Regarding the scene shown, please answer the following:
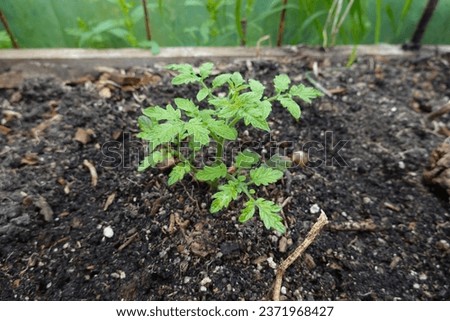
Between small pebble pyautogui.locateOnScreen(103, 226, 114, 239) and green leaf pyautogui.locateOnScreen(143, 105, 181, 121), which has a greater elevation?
green leaf pyautogui.locateOnScreen(143, 105, 181, 121)

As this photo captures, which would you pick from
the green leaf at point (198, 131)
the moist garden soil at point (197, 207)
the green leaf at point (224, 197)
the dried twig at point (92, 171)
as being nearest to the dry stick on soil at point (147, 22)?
the moist garden soil at point (197, 207)

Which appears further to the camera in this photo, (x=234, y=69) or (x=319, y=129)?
(x=234, y=69)

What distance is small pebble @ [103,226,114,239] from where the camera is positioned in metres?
1.34

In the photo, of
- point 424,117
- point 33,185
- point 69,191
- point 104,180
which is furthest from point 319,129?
point 33,185

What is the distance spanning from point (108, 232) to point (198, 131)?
1.94 feet

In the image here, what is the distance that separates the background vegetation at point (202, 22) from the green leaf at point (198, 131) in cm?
110

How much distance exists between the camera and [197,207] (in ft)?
4.51

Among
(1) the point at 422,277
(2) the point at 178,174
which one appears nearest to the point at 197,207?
(2) the point at 178,174

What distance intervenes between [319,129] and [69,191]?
3.70 ft

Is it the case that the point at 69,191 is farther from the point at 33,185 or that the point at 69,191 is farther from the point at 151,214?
the point at 151,214

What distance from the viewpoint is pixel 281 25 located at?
204 centimetres

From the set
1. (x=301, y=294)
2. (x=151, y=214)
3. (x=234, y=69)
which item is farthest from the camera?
(x=234, y=69)

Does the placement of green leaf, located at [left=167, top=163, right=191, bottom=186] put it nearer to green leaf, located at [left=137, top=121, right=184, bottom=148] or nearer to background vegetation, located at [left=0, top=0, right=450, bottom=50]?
green leaf, located at [left=137, top=121, right=184, bottom=148]

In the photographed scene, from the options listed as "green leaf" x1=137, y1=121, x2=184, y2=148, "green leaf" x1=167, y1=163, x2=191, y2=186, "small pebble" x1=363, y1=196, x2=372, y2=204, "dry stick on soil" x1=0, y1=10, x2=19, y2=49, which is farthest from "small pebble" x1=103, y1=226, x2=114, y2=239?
"dry stick on soil" x1=0, y1=10, x2=19, y2=49
